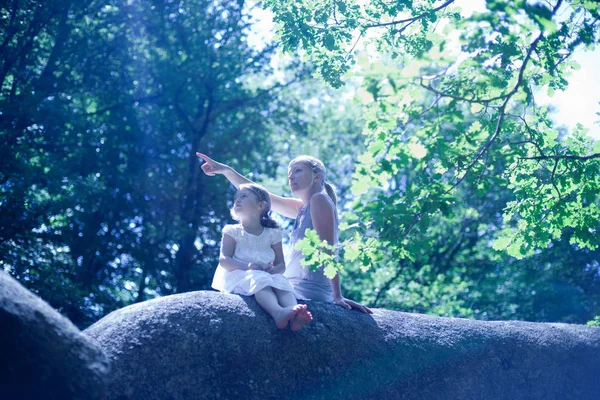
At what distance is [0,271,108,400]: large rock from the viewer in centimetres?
345

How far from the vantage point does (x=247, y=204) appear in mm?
5582

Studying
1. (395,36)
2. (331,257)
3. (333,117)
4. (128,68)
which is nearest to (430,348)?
(331,257)

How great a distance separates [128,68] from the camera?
16.9m

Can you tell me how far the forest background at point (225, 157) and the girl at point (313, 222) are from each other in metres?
0.45

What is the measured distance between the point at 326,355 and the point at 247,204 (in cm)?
154

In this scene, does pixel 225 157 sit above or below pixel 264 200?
above

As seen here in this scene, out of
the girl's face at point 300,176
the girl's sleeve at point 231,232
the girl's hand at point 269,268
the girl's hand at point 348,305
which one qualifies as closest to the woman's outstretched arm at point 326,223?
the girl's hand at point 348,305

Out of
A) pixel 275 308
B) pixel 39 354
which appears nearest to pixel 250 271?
pixel 275 308

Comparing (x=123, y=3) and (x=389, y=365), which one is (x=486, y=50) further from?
(x=123, y=3)

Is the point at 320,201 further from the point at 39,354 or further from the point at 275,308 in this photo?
the point at 39,354

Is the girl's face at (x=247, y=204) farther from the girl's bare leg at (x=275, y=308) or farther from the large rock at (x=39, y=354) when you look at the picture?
the large rock at (x=39, y=354)

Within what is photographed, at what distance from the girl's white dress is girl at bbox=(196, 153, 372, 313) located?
1.09ft

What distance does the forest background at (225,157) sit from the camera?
5.46 metres

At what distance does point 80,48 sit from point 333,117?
445 inches
